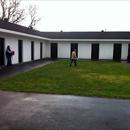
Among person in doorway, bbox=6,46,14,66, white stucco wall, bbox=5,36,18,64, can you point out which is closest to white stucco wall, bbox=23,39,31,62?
white stucco wall, bbox=5,36,18,64

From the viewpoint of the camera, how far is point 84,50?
87.5 ft

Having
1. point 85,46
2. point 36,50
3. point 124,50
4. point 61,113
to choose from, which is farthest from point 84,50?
point 61,113

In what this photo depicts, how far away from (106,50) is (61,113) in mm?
21646

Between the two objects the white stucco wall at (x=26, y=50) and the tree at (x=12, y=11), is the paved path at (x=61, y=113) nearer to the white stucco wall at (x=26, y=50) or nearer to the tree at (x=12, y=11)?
the white stucco wall at (x=26, y=50)

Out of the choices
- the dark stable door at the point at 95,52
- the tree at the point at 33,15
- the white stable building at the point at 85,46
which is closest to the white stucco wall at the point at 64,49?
the white stable building at the point at 85,46

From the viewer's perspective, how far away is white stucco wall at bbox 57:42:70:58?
88.4ft

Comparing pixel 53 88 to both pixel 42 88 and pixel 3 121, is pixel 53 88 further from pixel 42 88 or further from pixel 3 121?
pixel 3 121

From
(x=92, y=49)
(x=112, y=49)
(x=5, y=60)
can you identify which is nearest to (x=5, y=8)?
(x=92, y=49)

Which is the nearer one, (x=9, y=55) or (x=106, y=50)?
(x=9, y=55)

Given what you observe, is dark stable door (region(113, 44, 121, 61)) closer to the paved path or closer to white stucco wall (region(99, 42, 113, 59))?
white stucco wall (region(99, 42, 113, 59))

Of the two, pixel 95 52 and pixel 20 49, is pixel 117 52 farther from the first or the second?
pixel 20 49

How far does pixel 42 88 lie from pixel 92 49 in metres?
18.9

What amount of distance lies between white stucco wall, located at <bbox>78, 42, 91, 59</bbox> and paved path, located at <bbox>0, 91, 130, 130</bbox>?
19899mm

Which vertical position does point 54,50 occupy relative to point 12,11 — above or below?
below
